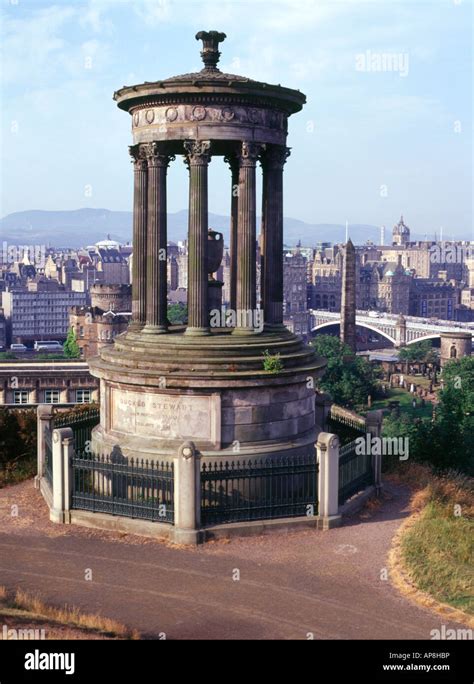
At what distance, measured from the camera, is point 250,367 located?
25938 mm

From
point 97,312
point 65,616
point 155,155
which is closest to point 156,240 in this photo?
point 155,155

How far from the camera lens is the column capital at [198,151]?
26.6m

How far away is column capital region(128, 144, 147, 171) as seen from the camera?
93.4 feet

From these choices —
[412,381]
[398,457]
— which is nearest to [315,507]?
[398,457]

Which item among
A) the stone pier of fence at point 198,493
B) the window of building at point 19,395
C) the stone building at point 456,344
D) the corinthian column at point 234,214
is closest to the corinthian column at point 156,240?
the corinthian column at point 234,214

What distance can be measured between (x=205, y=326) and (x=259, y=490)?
521 centimetres

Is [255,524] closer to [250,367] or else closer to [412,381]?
[250,367]

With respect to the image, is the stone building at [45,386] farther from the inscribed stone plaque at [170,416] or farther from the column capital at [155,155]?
the column capital at [155,155]

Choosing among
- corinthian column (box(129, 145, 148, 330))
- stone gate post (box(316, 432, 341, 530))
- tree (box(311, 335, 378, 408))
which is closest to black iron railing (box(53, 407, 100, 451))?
corinthian column (box(129, 145, 148, 330))

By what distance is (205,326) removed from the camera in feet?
88.5

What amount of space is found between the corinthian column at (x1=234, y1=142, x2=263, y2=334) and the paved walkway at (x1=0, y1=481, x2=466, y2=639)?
6.83m

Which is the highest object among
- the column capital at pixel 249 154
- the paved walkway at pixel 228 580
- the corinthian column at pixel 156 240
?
the column capital at pixel 249 154

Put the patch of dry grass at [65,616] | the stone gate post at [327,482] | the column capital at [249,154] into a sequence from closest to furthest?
the patch of dry grass at [65,616] < the stone gate post at [327,482] < the column capital at [249,154]

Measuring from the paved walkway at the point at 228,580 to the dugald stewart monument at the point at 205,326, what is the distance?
329 centimetres
